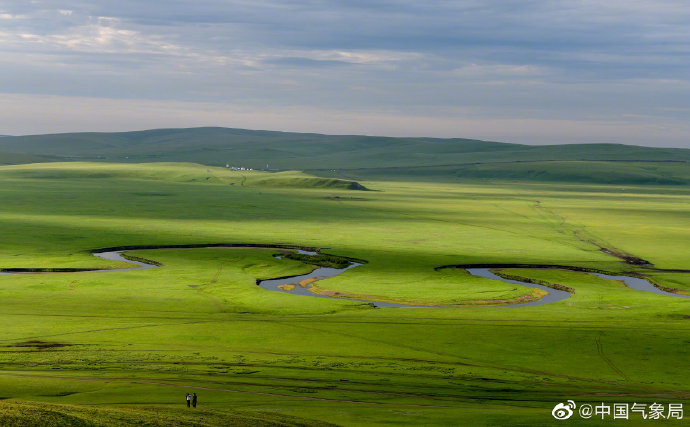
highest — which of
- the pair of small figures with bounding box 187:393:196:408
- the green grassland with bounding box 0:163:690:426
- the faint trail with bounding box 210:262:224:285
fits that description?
the pair of small figures with bounding box 187:393:196:408

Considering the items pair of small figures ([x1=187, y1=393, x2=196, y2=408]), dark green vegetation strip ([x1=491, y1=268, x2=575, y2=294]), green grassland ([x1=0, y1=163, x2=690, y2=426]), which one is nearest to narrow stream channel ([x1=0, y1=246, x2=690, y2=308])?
dark green vegetation strip ([x1=491, y1=268, x2=575, y2=294])

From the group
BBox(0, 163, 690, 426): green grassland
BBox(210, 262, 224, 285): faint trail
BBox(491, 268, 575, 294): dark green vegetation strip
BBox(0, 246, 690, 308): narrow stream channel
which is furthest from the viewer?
BBox(210, 262, 224, 285): faint trail

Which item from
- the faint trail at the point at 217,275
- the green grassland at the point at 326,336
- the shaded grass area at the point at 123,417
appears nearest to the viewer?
the shaded grass area at the point at 123,417

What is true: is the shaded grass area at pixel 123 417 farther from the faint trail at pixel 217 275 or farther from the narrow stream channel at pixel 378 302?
the faint trail at pixel 217 275

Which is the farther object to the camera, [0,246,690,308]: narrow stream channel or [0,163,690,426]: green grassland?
[0,246,690,308]: narrow stream channel

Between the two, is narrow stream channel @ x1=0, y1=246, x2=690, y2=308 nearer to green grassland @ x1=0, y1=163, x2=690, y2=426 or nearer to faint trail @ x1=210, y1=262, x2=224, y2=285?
green grassland @ x1=0, y1=163, x2=690, y2=426

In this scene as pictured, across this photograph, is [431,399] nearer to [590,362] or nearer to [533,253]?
[590,362]

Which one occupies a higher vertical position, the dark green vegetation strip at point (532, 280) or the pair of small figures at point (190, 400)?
the pair of small figures at point (190, 400)

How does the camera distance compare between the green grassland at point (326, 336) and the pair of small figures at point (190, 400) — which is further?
the green grassland at point (326, 336)

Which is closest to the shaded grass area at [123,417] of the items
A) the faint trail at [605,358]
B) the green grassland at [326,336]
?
the green grassland at [326,336]

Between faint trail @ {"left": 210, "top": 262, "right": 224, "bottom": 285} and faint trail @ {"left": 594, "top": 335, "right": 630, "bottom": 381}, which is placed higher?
faint trail @ {"left": 594, "top": 335, "right": 630, "bottom": 381}
